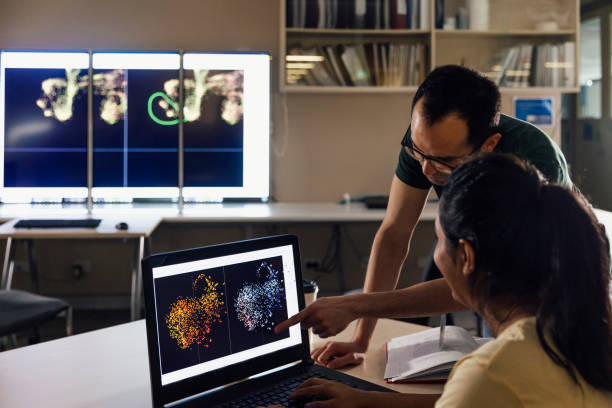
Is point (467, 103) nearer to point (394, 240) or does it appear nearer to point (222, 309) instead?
point (394, 240)

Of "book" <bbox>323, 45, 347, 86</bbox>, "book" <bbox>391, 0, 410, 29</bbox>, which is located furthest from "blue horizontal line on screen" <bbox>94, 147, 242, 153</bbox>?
"book" <bbox>391, 0, 410, 29</bbox>

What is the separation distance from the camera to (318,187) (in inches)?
165

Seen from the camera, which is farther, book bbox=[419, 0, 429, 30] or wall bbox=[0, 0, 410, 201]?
wall bbox=[0, 0, 410, 201]

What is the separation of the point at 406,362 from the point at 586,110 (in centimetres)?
473

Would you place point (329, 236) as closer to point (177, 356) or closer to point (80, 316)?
point (80, 316)

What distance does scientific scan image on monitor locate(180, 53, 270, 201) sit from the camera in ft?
12.7

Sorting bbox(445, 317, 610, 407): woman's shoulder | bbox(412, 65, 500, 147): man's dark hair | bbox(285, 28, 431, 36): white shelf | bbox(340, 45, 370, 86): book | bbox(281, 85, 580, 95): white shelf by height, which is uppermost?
bbox(285, 28, 431, 36): white shelf

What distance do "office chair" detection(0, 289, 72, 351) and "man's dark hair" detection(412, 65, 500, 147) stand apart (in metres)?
1.89

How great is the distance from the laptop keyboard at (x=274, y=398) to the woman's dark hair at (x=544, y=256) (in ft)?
1.31

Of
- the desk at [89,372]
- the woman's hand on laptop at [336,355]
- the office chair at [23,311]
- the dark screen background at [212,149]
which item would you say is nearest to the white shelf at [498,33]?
the dark screen background at [212,149]

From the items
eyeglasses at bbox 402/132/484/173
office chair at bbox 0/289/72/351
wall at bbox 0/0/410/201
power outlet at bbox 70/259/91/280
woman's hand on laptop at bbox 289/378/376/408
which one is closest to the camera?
woman's hand on laptop at bbox 289/378/376/408

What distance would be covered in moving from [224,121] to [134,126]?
1.87 ft

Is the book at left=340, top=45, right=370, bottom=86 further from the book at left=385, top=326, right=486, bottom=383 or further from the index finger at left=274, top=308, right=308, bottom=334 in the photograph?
the index finger at left=274, top=308, right=308, bottom=334

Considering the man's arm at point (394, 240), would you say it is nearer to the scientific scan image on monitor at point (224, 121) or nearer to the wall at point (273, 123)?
the scientific scan image on monitor at point (224, 121)
